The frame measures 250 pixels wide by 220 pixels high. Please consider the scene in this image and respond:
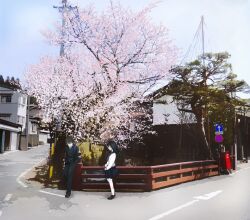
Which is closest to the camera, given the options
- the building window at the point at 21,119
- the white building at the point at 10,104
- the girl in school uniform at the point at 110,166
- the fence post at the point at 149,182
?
the girl in school uniform at the point at 110,166

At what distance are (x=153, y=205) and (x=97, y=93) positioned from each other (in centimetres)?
792

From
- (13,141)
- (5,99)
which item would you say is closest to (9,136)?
(13,141)

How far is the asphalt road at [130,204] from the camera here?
299 inches

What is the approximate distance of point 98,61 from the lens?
16297 millimetres

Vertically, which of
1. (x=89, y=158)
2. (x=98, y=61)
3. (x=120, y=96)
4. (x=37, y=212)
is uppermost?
(x=98, y=61)

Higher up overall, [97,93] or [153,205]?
[97,93]

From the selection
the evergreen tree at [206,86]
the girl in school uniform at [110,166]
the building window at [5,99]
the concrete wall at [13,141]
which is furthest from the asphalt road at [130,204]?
the building window at [5,99]

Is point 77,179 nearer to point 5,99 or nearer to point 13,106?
point 13,106

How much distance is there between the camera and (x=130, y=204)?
8.91m

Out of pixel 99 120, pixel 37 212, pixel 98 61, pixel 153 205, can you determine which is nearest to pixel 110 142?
pixel 153 205

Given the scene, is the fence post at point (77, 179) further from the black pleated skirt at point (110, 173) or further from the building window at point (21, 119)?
the building window at point (21, 119)

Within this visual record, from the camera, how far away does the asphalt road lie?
758 cm

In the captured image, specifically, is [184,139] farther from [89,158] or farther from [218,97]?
[89,158]

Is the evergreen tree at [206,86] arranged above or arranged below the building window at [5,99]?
below
